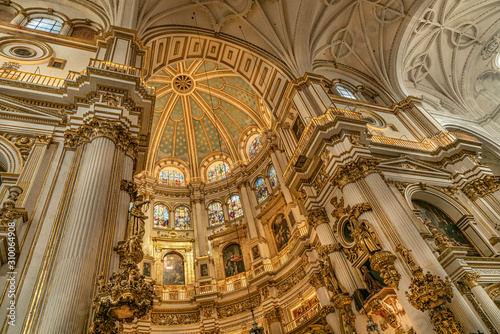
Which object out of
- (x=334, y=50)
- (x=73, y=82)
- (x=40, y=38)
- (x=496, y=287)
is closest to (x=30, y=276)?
(x=73, y=82)

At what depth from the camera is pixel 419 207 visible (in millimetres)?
14148

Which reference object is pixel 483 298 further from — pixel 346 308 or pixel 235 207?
pixel 235 207

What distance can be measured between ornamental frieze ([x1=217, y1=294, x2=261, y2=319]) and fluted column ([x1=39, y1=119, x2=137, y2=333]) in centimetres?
1229

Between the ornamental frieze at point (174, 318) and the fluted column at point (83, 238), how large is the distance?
11.8m

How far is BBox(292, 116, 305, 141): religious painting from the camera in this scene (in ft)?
57.5

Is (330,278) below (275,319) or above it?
below

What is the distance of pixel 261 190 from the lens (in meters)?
23.1

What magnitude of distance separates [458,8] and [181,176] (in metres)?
23.2

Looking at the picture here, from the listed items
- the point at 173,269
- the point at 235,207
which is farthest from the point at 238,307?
the point at 235,207

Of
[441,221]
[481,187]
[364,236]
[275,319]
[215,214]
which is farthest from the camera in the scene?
[215,214]

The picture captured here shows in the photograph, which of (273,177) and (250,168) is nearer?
(273,177)

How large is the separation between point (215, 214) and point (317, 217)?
10.8 meters

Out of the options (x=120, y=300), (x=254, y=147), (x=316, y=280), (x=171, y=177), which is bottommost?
(x=120, y=300)

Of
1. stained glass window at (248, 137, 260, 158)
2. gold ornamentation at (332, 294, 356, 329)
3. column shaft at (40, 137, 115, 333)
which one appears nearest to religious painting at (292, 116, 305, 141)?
stained glass window at (248, 137, 260, 158)
